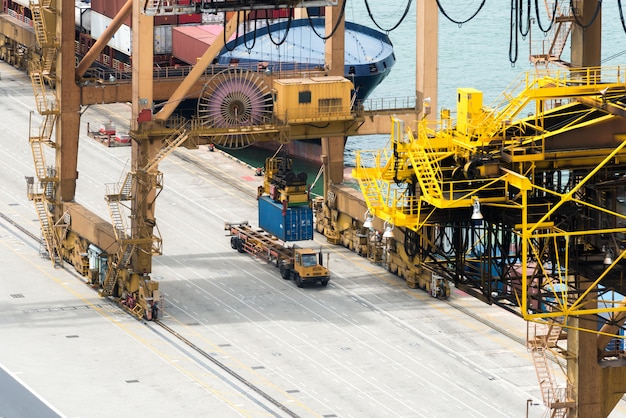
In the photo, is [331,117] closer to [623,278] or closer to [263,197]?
[263,197]

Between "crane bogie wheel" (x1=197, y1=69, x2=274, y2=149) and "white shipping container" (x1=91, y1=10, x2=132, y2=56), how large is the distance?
4726 cm

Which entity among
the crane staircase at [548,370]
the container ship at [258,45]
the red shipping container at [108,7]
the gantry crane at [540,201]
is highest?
the red shipping container at [108,7]

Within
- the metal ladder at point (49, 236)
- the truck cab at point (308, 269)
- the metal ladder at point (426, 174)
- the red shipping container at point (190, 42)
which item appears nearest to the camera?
the metal ladder at point (426, 174)

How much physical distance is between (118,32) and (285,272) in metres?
53.0

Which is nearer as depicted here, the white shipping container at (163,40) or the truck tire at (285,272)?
the truck tire at (285,272)

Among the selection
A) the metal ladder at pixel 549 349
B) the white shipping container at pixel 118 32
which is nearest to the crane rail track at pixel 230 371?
the metal ladder at pixel 549 349

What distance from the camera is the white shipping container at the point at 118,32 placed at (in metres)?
152

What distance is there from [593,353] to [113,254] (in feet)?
118

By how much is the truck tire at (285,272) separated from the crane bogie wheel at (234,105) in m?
7.32

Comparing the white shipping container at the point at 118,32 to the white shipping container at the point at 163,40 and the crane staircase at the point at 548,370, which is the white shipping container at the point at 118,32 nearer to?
the white shipping container at the point at 163,40

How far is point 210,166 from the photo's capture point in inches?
5300

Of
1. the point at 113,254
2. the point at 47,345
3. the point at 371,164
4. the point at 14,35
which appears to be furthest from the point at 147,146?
the point at 14,35

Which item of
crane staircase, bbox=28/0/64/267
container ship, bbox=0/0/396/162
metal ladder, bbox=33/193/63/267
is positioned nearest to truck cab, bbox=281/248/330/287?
metal ladder, bbox=33/193/63/267

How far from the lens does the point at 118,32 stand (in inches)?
6073
